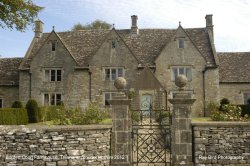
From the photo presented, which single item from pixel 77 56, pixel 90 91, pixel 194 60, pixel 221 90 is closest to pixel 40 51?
pixel 77 56

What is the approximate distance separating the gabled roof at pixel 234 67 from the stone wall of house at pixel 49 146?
2604cm

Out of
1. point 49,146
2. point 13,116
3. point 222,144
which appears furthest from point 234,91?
point 49,146

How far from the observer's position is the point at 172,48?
32.2 m

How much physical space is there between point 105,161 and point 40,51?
2491 centimetres

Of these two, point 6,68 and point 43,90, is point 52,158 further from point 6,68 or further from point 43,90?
point 6,68

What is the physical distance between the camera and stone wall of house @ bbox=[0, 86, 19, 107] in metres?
33.5

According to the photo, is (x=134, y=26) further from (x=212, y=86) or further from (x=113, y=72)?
(x=212, y=86)

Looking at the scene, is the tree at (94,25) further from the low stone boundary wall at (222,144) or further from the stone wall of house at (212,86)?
the low stone boundary wall at (222,144)

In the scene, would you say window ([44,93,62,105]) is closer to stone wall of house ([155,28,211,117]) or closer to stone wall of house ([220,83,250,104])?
stone wall of house ([155,28,211,117])

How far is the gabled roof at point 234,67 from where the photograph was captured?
33.2 m

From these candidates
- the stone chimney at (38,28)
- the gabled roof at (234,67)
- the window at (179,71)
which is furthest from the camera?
the stone chimney at (38,28)

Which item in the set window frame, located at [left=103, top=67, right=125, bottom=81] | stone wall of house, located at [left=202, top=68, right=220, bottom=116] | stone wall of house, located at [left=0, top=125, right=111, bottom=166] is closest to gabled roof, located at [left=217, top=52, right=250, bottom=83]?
stone wall of house, located at [left=202, top=68, right=220, bottom=116]

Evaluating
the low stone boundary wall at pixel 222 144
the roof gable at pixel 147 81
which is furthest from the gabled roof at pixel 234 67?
the low stone boundary wall at pixel 222 144

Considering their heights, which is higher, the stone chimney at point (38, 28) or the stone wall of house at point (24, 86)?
the stone chimney at point (38, 28)
